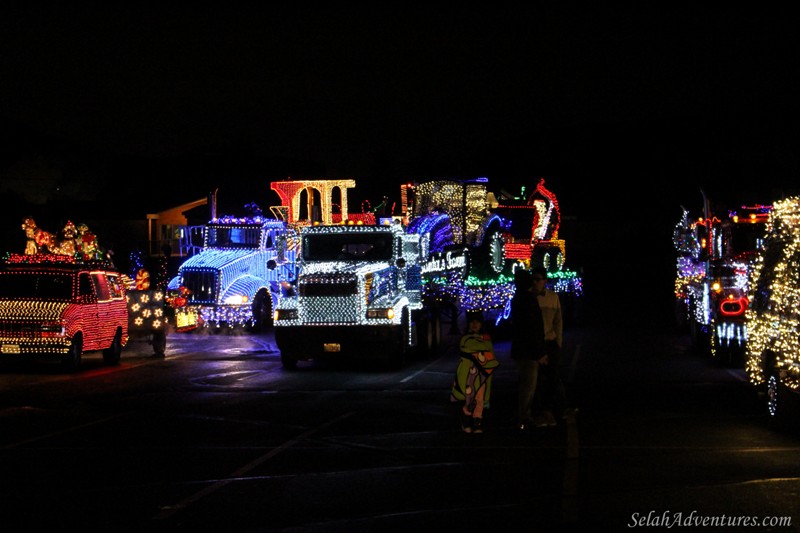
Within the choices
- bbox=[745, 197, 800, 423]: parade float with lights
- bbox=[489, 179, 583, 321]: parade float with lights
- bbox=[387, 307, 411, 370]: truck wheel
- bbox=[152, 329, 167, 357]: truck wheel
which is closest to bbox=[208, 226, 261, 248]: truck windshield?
bbox=[489, 179, 583, 321]: parade float with lights

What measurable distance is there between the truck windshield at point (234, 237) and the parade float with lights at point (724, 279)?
44.3 feet

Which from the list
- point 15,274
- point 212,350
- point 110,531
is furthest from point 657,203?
point 110,531

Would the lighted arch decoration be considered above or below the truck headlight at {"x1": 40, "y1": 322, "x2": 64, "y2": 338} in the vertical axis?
above

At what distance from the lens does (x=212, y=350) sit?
25.7 metres

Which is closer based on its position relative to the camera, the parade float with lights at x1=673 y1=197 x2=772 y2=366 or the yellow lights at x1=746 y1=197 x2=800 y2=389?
the yellow lights at x1=746 y1=197 x2=800 y2=389

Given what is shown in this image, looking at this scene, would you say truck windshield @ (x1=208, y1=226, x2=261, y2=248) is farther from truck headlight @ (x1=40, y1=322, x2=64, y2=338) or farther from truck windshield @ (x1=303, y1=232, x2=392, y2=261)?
truck headlight @ (x1=40, y1=322, x2=64, y2=338)

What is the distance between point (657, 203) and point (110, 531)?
77.7 metres

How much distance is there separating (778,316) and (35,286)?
1369 centimetres

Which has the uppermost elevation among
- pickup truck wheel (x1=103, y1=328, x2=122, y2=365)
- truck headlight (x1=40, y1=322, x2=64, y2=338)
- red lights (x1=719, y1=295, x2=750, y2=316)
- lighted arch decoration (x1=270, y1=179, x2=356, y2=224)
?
lighted arch decoration (x1=270, y1=179, x2=356, y2=224)

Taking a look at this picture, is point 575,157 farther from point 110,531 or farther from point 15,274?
point 110,531

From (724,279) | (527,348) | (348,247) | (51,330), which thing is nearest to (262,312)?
(348,247)

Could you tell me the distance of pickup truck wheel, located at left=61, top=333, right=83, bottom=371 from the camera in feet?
67.4

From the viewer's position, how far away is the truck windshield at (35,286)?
20.8 metres

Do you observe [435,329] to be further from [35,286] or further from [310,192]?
[310,192]
